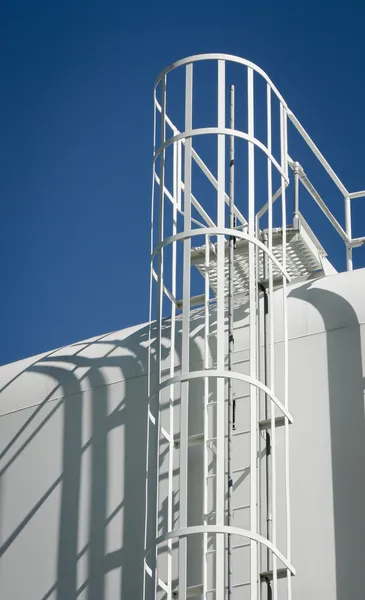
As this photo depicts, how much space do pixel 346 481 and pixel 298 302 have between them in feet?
7.18

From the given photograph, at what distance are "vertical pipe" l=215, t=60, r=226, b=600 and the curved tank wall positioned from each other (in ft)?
4.17

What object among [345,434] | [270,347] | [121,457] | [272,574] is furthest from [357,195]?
[272,574]

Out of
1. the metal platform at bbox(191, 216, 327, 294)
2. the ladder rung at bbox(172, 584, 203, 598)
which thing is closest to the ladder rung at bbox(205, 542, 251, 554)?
the ladder rung at bbox(172, 584, 203, 598)

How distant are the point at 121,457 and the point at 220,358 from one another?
8.67 feet

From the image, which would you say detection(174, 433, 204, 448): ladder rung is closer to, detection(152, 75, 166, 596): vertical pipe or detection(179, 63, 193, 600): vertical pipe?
detection(152, 75, 166, 596): vertical pipe

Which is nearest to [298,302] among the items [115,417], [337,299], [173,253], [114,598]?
[337,299]

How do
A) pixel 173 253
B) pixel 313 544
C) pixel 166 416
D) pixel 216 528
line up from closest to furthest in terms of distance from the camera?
pixel 216 528 < pixel 313 544 < pixel 173 253 < pixel 166 416

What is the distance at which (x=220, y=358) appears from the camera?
1170 centimetres

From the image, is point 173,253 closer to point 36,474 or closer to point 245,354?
point 245,354

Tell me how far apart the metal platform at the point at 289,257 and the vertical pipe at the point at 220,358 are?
1.27m

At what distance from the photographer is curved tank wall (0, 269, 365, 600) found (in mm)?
12086

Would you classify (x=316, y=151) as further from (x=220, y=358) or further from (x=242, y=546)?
(x=242, y=546)

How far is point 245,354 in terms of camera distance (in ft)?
44.0

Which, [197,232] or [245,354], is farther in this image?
[245,354]
